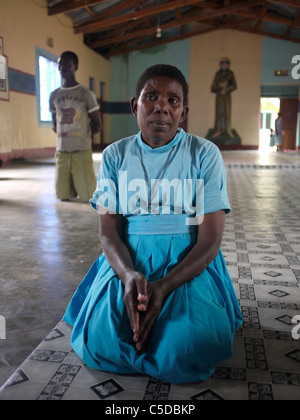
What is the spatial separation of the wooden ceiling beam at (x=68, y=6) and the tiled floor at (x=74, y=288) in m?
6.97

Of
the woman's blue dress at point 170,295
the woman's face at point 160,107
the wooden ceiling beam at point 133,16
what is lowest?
the woman's blue dress at point 170,295

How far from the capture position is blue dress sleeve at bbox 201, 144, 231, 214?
1482mm

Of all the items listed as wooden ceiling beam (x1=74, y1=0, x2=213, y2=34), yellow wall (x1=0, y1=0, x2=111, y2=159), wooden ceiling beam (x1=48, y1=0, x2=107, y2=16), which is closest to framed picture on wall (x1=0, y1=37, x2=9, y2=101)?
yellow wall (x1=0, y1=0, x2=111, y2=159)

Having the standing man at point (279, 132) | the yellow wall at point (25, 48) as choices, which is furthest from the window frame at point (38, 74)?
the standing man at point (279, 132)

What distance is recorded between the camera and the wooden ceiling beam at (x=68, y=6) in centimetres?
959

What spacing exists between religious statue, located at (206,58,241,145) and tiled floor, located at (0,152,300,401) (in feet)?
39.4

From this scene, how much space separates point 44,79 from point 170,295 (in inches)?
400

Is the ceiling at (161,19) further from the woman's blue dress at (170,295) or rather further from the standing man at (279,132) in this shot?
the woman's blue dress at (170,295)

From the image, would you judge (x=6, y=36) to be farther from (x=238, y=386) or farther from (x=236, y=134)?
(x=236, y=134)

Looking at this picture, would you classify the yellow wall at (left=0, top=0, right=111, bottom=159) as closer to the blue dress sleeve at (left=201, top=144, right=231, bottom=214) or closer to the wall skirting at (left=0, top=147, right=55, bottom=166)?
the wall skirting at (left=0, top=147, right=55, bottom=166)

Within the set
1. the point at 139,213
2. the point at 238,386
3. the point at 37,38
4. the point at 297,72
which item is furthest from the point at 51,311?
the point at 297,72

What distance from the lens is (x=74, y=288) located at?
6.89ft

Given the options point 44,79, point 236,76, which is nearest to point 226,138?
point 236,76

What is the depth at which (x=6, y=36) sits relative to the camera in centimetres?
838
